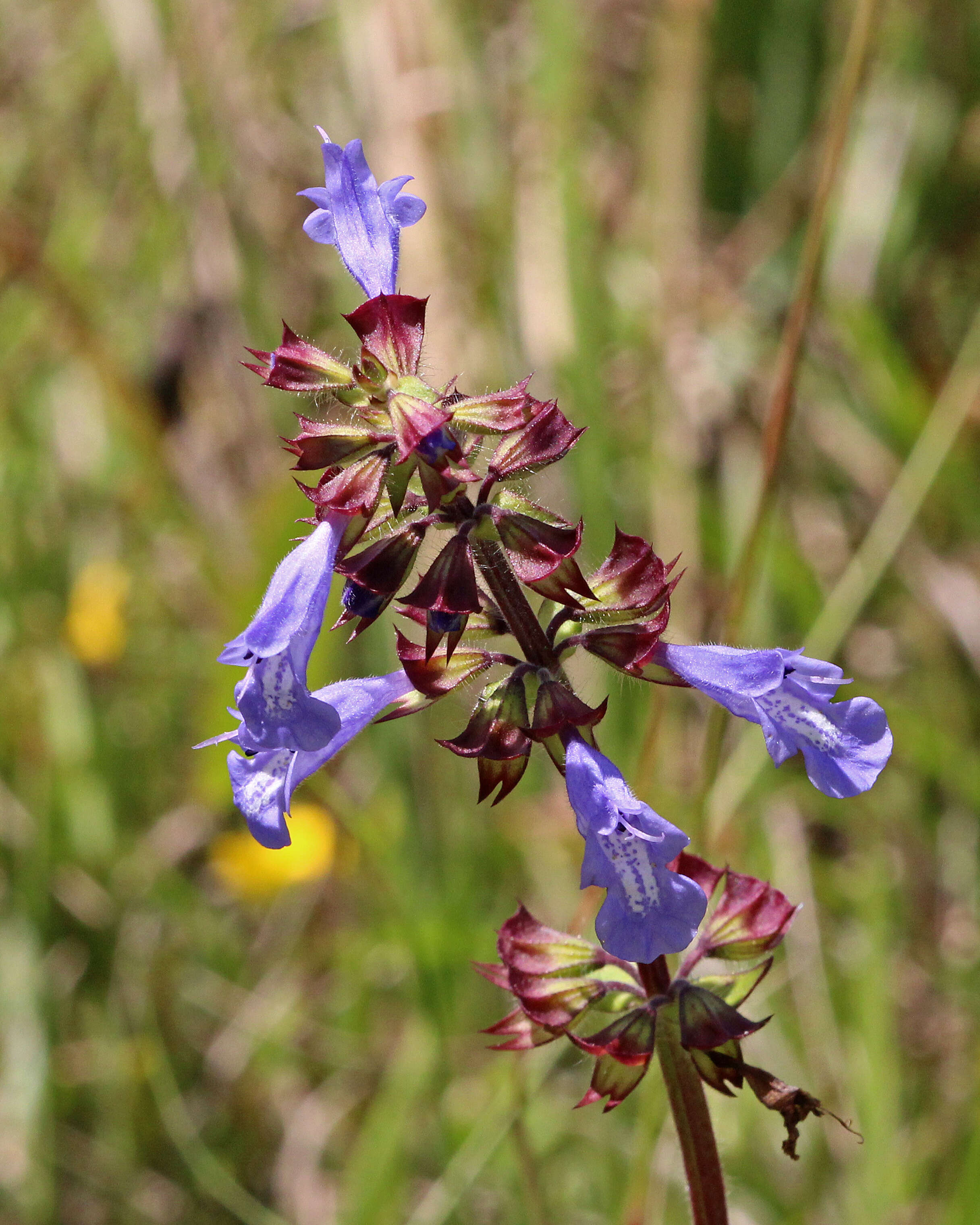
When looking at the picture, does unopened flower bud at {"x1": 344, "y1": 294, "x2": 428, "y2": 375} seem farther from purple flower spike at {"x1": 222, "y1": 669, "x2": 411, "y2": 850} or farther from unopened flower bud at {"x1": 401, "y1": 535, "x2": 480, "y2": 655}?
purple flower spike at {"x1": 222, "y1": 669, "x2": 411, "y2": 850}

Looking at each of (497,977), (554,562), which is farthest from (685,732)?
(554,562)

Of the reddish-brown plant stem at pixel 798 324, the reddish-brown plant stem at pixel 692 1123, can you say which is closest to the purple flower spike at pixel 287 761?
the reddish-brown plant stem at pixel 692 1123

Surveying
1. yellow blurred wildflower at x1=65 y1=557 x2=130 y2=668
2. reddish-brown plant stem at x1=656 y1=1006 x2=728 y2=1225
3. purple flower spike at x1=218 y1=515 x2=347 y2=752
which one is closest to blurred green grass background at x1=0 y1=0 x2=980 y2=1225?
yellow blurred wildflower at x1=65 y1=557 x2=130 y2=668

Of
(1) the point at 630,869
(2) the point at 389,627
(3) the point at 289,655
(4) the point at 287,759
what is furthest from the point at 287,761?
(2) the point at 389,627

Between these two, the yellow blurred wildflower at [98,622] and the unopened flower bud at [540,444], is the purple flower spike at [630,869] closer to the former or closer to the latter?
the unopened flower bud at [540,444]

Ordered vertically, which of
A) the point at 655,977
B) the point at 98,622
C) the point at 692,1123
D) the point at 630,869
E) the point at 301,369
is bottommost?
the point at 98,622

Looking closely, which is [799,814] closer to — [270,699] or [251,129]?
[270,699]

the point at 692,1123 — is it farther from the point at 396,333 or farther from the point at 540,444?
the point at 396,333
